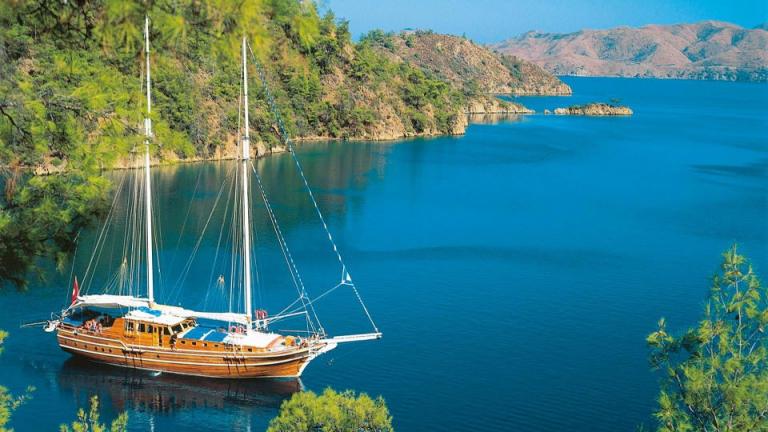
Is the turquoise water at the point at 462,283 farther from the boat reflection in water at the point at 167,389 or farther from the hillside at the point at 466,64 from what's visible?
A: the hillside at the point at 466,64

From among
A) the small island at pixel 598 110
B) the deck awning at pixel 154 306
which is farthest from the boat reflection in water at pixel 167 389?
the small island at pixel 598 110

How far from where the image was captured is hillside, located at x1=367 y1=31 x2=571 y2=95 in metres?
141

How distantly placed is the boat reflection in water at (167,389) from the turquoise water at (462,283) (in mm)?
65

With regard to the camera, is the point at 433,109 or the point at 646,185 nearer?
the point at 646,185

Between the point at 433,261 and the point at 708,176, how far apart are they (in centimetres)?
3347

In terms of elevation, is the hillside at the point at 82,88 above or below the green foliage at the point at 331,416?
above

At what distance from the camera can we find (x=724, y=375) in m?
12.0

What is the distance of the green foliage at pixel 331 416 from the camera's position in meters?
13.2

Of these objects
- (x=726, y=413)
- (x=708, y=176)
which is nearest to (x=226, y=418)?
(x=726, y=413)

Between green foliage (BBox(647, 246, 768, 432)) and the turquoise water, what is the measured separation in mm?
7262

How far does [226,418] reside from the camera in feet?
66.6

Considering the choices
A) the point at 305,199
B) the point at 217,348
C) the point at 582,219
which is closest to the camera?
the point at 217,348

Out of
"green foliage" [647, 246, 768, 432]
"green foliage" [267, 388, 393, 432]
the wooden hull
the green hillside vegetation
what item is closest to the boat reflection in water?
the wooden hull

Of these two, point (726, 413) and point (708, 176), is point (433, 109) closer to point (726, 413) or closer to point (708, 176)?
point (708, 176)
